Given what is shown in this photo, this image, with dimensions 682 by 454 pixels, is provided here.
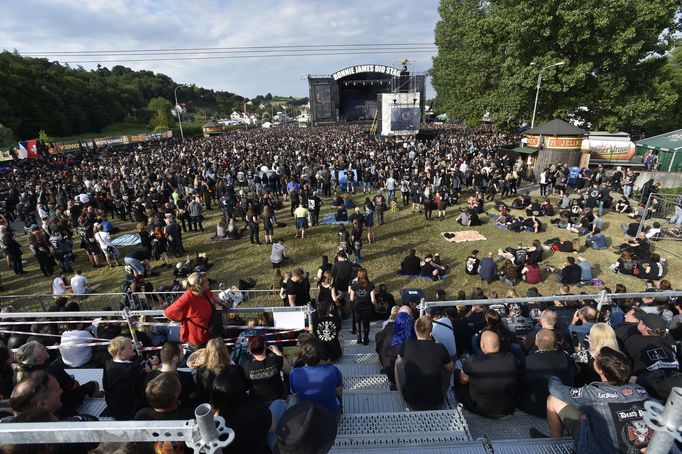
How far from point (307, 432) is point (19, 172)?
112 feet

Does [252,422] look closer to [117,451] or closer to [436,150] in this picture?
[117,451]

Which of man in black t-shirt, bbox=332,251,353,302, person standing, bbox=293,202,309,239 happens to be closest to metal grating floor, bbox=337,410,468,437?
man in black t-shirt, bbox=332,251,353,302

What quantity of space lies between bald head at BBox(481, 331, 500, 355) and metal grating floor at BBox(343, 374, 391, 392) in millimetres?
1639

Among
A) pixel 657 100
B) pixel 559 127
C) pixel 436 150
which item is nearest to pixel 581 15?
pixel 559 127

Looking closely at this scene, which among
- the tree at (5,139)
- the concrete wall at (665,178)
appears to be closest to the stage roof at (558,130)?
the concrete wall at (665,178)

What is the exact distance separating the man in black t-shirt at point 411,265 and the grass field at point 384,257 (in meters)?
0.25

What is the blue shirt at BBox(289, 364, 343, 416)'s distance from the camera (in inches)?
126

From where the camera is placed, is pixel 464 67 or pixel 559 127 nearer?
pixel 559 127

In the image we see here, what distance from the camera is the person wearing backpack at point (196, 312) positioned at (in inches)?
171

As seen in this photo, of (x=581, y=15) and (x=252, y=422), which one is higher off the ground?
(x=581, y=15)

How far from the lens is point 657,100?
72.3 feet

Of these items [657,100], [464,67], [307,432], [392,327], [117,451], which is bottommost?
[392,327]

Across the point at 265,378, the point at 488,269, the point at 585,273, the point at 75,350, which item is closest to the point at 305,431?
the point at 265,378

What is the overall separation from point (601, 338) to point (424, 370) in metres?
1.70
